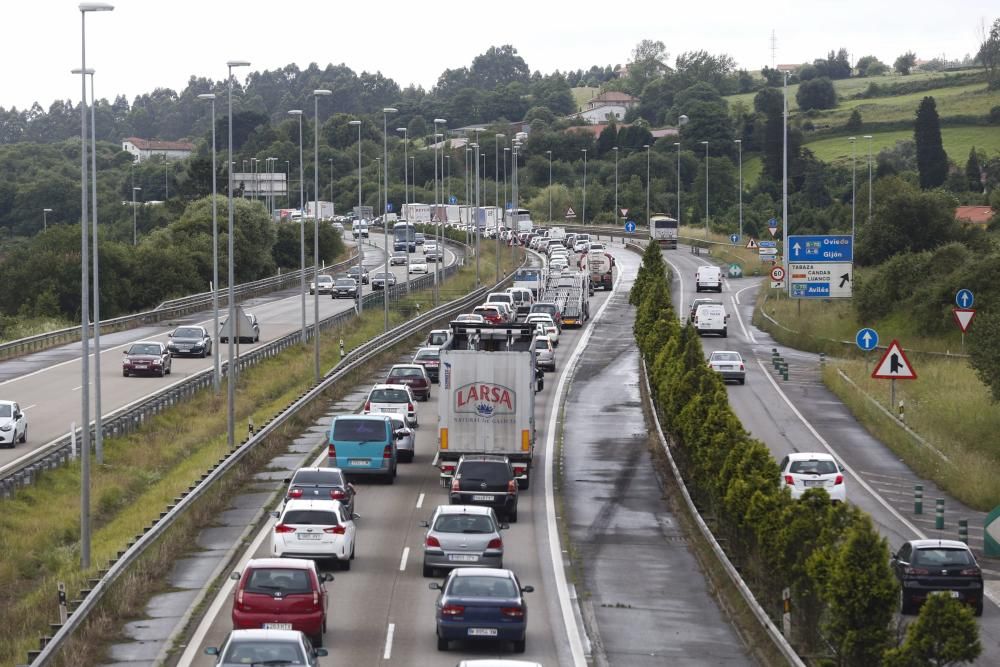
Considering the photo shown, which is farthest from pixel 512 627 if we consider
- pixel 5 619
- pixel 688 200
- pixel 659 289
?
pixel 688 200

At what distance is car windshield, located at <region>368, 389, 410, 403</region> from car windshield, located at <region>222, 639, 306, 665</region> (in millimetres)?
27090

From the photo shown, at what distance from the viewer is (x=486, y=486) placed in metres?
34.1

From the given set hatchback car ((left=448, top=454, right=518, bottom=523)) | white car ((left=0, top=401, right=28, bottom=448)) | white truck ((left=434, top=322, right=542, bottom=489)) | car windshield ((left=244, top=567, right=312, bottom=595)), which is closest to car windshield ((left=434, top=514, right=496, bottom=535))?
car windshield ((left=244, top=567, right=312, bottom=595))

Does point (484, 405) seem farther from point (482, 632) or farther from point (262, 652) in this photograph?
point (262, 652)

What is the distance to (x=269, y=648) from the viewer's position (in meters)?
19.0

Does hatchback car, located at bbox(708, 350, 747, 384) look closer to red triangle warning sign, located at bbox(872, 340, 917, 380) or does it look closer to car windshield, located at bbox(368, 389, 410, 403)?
car windshield, located at bbox(368, 389, 410, 403)

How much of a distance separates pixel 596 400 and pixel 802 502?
31.4 meters

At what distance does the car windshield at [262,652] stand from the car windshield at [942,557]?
1340 cm

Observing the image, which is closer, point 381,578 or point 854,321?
point 381,578

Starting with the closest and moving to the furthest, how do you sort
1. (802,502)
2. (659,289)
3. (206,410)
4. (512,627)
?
(512,627), (802,502), (206,410), (659,289)

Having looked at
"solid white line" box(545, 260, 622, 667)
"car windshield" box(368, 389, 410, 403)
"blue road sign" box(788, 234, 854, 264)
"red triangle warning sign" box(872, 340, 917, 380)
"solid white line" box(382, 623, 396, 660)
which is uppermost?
"blue road sign" box(788, 234, 854, 264)

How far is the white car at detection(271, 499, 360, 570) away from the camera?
1103 inches

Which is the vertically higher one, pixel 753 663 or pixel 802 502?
pixel 802 502

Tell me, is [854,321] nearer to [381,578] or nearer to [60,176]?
[381,578]
